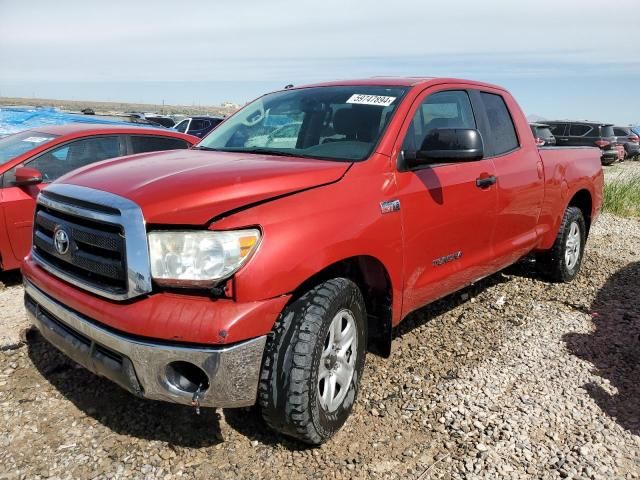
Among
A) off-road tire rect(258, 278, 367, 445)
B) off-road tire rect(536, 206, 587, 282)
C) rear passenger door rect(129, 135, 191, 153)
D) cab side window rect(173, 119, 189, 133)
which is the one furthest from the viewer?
cab side window rect(173, 119, 189, 133)

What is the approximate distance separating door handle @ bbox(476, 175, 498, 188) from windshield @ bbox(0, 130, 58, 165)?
13.5 feet

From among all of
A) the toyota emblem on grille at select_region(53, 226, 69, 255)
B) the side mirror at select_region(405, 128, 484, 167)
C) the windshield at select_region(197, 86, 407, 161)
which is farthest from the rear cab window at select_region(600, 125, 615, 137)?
the toyota emblem on grille at select_region(53, 226, 69, 255)

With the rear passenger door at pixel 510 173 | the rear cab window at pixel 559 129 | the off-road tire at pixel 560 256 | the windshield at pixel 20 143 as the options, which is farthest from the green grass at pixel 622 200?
the rear cab window at pixel 559 129

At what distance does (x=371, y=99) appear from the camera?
346cm

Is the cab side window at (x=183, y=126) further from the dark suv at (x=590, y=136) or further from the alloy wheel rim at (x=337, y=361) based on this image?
the alloy wheel rim at (x=337, y=361)

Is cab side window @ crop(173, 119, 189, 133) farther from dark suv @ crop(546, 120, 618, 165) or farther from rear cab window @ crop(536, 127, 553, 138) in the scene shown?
dark suv @ crop(546, 120, 618, 165)

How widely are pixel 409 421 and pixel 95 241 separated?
74.6 inches

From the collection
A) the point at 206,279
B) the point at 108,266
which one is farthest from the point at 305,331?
the point at 108,266

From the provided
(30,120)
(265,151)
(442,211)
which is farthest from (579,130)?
(265,151)

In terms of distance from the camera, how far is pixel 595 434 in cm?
293

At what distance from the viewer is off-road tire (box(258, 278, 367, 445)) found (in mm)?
2402

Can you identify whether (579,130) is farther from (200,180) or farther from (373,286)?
(200,180)

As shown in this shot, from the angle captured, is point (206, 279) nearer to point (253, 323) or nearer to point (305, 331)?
point (253, 323)

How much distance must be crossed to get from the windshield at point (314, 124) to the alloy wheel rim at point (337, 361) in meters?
0.92
